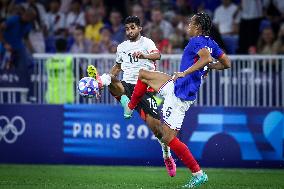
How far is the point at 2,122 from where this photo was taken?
764 inches

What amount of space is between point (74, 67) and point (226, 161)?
375 cm

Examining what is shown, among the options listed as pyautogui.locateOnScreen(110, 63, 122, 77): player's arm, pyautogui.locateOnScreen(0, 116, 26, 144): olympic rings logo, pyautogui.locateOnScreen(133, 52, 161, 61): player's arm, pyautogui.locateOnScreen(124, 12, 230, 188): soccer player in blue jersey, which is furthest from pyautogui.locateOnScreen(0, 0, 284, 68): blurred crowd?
pyautogui.locateOnScreen(124, 12, 230, 188): soccer player in blue jersey

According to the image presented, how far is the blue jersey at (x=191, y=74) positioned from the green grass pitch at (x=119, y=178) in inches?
55.0

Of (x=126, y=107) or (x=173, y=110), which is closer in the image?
(x=173, y=110)

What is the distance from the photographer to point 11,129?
19406 millimetres

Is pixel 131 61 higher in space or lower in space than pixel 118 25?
lower

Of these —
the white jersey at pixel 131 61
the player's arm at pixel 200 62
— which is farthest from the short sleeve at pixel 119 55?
the player's arm at pixel 200 62

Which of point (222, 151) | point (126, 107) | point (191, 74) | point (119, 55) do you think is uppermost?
point (119, 55)

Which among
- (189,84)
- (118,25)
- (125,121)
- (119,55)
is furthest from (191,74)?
(118,25)

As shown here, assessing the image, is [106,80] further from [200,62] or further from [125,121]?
[125,121]

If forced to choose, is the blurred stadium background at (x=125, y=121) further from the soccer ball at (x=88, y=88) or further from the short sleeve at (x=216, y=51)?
the short sleeve at (x=216, y=51)

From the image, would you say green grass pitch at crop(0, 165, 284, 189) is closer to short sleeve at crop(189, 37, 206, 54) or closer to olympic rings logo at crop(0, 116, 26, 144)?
olympic rings logo at crop(0, 116, 26, 144)

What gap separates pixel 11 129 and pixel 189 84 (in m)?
6.61

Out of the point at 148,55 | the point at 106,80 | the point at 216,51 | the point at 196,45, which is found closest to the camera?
the point at 196,45
